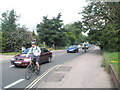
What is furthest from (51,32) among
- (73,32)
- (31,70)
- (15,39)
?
(73,32)

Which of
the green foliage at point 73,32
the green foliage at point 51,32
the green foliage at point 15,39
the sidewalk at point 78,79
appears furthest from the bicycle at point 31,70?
the green foliage at point 51,32

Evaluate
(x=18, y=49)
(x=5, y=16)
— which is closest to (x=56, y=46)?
(x=5, y=16)

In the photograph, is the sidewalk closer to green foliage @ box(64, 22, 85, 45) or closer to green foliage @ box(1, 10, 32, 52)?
green foliage @ box(1, 10, 32, 52)

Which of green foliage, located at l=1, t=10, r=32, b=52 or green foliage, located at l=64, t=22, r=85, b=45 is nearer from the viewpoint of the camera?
green foliage, located at l=1, t=10, r=32, b=52

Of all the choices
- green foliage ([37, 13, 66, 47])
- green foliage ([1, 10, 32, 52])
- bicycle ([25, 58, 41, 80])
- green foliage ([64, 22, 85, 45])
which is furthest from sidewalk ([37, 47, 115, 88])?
green foliage ([37, 13, 66, 47])

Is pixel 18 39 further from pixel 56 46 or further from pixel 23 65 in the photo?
pixel 56 46

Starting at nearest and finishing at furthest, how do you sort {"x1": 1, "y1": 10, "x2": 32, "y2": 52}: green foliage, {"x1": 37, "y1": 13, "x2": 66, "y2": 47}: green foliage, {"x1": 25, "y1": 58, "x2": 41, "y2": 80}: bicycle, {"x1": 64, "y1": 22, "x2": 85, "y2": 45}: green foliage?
{"x1": 25, "y1": 58, "x2": 41, "y2": 80}: bicycle
{"x1": 1, "y1": 10, "x2": 32, "y2": 52}: green foliage
{"x1": 64, "y1": 22, "x2": 85, "y2": 45}: green foliage
{"x1": 37, "y1": 13, "x2": 66, "y2": 47}: green foliage

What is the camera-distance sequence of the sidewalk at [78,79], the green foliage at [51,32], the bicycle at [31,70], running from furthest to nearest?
the green foliage at [51,32], the bicycle at [31,70], the sidewalk at [78,79]

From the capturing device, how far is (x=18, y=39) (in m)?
25.6

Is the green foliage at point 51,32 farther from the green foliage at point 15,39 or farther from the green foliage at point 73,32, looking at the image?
the green foliage at point 15,39

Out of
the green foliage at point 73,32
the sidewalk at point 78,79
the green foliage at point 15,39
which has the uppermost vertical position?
the green foliage at point 73,32

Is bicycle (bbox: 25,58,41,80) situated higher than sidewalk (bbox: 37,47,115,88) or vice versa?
bicycle (bbox: 25,58,41,80)

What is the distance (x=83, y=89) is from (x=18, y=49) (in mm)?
22590

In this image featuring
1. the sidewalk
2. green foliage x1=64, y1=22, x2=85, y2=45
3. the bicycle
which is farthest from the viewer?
green foliage x1=64, y1=22, x2=85, y2=45
